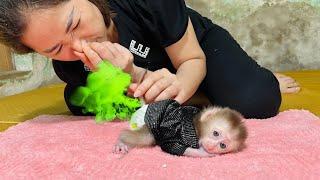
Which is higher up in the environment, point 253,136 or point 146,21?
point 146,21

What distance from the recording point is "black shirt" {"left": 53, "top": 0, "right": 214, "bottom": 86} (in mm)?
1187

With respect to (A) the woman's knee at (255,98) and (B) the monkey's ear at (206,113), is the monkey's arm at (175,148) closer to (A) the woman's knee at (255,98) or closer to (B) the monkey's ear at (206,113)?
(B) the monkey's ear at (206,113)

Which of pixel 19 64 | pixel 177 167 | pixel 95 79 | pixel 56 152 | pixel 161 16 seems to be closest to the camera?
pixel 177 167

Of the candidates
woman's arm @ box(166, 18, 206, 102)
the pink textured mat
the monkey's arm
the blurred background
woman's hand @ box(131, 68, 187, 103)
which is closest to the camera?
the pink textured mat

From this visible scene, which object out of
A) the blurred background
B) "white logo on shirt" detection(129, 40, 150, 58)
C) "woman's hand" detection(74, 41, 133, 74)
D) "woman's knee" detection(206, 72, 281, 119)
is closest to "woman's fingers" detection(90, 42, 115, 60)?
"woman's hand" detection(74, 41, 133, 74)

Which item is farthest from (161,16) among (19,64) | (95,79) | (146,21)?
(19,64)

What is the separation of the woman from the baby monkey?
9cm

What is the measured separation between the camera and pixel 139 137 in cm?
96

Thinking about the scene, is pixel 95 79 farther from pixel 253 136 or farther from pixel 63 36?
pixel 253 136

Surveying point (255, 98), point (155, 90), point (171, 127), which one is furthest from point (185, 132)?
point (255, 98)

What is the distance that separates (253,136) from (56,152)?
404 mm

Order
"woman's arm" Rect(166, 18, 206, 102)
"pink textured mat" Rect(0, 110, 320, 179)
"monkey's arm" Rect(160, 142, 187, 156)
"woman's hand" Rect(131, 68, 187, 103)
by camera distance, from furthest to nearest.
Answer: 1. "woman's arm" Rect(166, 18, 206, 102)
2. "woman's hand" Rect(131, 68, 187, 103)
3. "monkey's arm" Rect(160, 142, 187, 156)
4. "pink textured mat" Rect(0, 110, 320, 179)

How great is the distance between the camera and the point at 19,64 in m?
1.93

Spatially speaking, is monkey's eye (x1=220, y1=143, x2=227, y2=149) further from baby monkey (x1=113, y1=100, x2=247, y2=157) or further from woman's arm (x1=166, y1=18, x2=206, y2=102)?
woman's arm (x1=166, y1=18, x2=206, y2=102)
